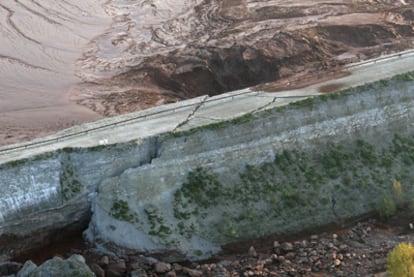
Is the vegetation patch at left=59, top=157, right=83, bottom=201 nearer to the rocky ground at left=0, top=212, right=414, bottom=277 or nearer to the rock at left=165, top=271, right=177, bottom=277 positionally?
the rocky ground at left=0, top=212, right=414, bottom=277

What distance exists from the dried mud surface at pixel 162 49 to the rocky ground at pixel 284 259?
742 cm

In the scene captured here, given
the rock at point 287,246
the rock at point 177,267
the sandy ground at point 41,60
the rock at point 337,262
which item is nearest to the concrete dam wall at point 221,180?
the rock at point 177,267

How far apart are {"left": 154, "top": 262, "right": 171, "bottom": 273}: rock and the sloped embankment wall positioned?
0.82 meters

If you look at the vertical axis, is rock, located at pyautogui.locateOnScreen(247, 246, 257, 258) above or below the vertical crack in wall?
below

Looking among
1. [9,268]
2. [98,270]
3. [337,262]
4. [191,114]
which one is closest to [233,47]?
[191,114]

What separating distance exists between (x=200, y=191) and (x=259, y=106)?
438 cm

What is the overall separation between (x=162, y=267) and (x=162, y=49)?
17874 mm

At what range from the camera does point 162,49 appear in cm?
3362

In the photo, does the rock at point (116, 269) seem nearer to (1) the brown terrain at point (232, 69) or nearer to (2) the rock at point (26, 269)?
(1) the brown terrain at point (232, 69)

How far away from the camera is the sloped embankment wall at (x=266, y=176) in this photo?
1917cm

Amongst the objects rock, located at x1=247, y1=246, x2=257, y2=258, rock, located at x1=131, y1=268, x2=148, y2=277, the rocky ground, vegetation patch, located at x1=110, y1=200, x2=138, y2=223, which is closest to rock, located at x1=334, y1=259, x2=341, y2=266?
the rocky ground

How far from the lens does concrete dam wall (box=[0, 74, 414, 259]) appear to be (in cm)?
1903

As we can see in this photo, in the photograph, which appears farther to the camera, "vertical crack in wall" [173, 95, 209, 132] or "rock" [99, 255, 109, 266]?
"vertical crack in wall" [173, 95, 209, 132]

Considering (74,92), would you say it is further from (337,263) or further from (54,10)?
(337,263)
